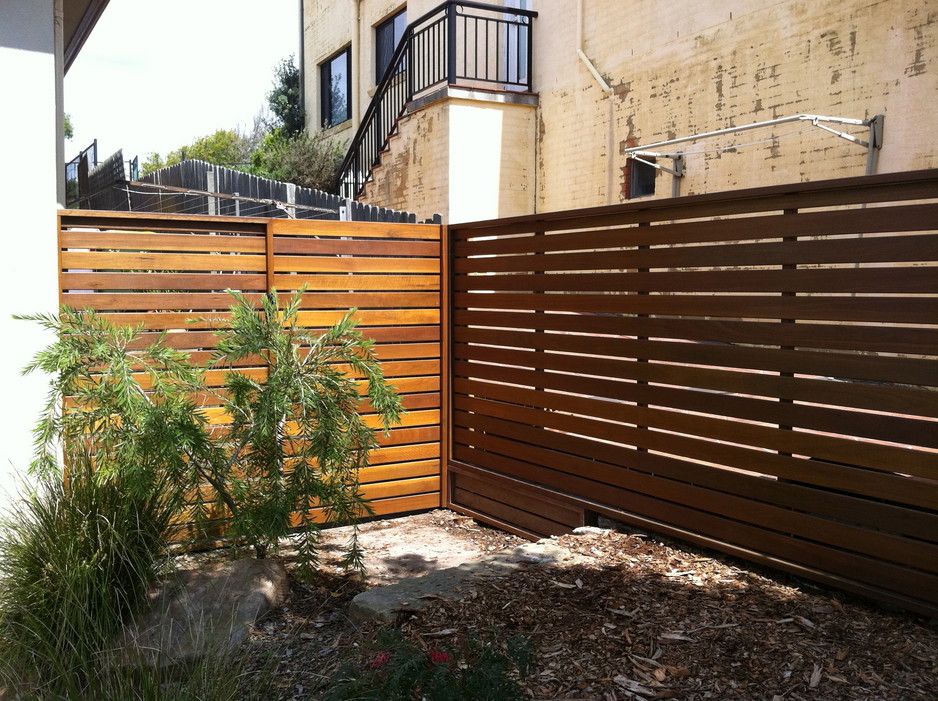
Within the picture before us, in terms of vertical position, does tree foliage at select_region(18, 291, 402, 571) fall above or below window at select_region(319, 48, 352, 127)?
below

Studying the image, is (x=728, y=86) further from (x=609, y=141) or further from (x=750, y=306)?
(x=750, y=306)

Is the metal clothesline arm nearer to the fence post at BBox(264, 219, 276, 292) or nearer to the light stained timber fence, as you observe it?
the light stained timber fence

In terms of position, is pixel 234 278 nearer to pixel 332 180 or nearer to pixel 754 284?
pixel 754 284

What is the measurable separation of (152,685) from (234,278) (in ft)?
9.79

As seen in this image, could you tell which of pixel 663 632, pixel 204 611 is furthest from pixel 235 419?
pixel 663 632

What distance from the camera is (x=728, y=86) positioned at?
8781mm

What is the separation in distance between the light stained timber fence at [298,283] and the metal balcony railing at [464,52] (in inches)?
243

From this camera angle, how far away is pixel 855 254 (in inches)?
140

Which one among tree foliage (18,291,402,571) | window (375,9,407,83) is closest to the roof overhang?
tree foliage (18,291,402,571)

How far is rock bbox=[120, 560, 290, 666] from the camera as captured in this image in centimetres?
332

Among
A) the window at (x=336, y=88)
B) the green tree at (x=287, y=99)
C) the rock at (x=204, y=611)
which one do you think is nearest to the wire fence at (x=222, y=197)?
the rock at (x=204, y=611)

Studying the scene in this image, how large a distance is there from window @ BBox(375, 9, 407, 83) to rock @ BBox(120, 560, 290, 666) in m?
13.0

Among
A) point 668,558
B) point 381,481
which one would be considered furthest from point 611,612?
point 381,481

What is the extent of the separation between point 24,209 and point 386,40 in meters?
12.5
